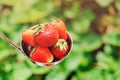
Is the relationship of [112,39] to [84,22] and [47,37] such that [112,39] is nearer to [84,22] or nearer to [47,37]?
[84,22]

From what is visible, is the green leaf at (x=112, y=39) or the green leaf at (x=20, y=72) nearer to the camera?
the green leaf at (x=20, y=72)

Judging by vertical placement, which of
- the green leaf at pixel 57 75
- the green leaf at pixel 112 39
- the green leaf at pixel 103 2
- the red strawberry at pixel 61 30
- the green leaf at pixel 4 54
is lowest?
the green leaf at pixel 57 75

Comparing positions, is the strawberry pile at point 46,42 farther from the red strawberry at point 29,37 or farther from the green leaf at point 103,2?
the green leaf at point 103,2

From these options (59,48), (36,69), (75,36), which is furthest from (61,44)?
(75,36)

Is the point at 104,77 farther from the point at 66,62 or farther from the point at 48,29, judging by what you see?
the point at 48,29

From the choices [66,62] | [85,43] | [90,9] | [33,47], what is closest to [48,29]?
[33,47]

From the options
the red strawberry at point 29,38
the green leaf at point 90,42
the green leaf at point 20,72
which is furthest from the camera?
the green leaf at point 90,42

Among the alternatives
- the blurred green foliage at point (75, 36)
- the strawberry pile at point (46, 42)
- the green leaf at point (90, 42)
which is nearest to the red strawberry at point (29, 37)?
the strawberry pile at point (46, 42)
